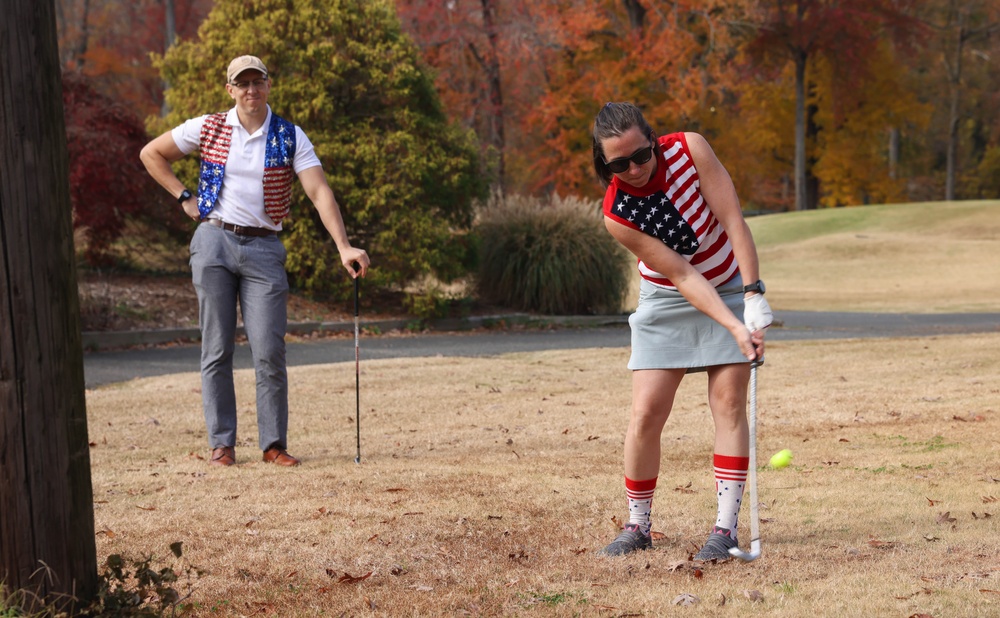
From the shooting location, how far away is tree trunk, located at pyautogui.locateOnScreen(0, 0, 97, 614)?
Answer: 3.21 meters

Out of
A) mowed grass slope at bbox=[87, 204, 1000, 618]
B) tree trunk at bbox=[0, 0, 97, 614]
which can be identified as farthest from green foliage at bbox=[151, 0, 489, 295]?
tree trunk at bbox=[0, 0, 97, 614]

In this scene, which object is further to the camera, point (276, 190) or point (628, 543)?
point (276, 190)

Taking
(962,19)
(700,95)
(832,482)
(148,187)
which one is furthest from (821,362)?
(962,19)

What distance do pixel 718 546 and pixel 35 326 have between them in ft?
8.52

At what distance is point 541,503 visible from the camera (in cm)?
556

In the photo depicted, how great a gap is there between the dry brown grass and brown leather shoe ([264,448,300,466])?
0.12 meters

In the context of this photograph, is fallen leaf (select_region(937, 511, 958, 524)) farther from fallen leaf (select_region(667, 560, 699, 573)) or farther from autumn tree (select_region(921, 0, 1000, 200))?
autumn tree (select_region(921, 0, 1000, 200))

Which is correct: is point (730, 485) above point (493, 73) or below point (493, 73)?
below

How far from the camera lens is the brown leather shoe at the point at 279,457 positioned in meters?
6.65

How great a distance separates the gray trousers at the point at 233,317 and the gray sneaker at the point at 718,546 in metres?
3.00

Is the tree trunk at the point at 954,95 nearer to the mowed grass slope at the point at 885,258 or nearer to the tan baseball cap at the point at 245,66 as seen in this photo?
the mowed grass slope at the point at 885,258

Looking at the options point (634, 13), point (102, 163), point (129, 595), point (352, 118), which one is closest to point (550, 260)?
point (352, 118)

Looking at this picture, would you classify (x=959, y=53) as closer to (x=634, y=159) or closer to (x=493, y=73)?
(x=493, y=73)

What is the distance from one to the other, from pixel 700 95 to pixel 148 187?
61.8 ft
